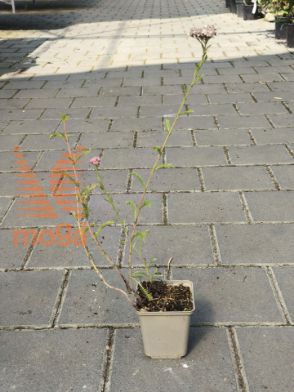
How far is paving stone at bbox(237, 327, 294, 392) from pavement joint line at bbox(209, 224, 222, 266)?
610 millimetres

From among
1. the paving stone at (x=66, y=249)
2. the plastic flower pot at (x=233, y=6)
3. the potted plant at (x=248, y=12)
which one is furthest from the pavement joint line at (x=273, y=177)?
the plastic flower pot at (x=233, y=6)

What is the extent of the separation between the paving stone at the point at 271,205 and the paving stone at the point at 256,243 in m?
0.11

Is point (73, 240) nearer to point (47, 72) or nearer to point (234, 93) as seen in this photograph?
point (234, 93)

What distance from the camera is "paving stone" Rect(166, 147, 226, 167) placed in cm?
426

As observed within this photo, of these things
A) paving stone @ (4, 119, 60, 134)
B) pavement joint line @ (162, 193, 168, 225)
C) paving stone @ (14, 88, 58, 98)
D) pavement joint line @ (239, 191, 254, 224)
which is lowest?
paving stone @ (14, 88, 58, 98)

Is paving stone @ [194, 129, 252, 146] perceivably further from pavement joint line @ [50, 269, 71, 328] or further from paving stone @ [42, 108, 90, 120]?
pavement joint line @ [50, 269, 71, 328]

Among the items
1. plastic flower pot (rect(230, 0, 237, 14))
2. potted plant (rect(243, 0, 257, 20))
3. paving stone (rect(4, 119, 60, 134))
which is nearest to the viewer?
paving stone (rect(4, 119, 60, 134))

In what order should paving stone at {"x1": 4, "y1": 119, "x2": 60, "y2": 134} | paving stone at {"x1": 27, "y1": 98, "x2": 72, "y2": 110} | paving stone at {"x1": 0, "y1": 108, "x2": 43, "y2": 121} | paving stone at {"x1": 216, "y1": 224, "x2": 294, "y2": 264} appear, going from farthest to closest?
paving stone at {"x1": 27, "y1": 98, "x2": 72, "y2": 110}
paving stone at {"x1": 0, "y1": 108, "x2": 43, "y2": 121}
paving stone at {"x1": 4, "y1": 119, "x2": 60, "y2": 134}
paving stone at {"x1": 216, "y1": 224, "x2": 294, "y2": 264}

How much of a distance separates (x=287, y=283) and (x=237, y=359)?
0.69 metres

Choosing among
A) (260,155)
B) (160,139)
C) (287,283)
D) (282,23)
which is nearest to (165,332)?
(287,283)

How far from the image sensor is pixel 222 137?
4828 millimetres

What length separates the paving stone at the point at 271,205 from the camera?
3.34 metres

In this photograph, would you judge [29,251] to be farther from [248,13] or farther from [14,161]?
[248,13]

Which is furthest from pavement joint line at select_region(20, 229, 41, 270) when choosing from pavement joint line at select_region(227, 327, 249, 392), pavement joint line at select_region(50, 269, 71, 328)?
pavement joint line at select_region(227, 327, 249, 392)
